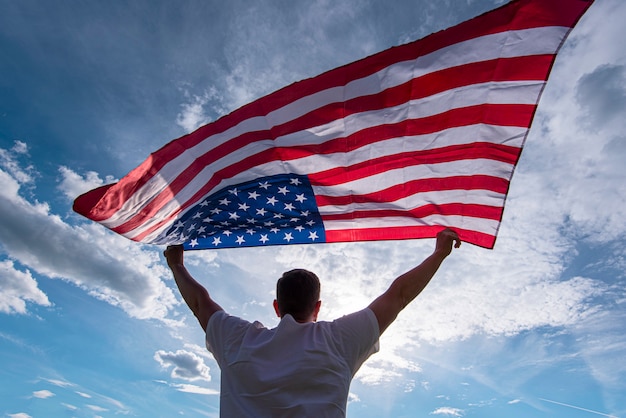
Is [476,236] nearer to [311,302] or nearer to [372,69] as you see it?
[372,69]

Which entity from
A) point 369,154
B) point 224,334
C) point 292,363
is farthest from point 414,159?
point 292,363

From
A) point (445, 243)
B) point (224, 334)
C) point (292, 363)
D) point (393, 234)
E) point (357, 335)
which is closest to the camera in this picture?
point (292, 363)

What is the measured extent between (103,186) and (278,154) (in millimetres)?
2611

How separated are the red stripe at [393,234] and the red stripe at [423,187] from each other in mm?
494

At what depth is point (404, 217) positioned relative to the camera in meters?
7.12

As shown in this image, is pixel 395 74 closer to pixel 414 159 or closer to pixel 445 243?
pixel 414 159

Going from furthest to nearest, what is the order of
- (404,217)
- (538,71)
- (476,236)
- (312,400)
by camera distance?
(404,217)
(476,236)
(538,71)
(312,400)

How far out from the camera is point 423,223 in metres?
7.11

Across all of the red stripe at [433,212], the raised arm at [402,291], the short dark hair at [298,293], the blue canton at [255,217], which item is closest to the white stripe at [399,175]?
the blue canton at [255,217]

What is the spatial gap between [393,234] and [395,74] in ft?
8.08

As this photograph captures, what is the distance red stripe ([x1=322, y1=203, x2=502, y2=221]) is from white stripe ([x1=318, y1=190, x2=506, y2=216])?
4cm

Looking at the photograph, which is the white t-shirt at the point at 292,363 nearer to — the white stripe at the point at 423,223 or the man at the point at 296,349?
the man at the point at 296,349

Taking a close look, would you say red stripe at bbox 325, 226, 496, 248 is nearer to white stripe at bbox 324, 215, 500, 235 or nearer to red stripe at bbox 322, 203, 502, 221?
white stripe at bbox 324, 215, 500, 235

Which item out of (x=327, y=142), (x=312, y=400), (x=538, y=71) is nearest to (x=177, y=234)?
(x=327, y=142)
